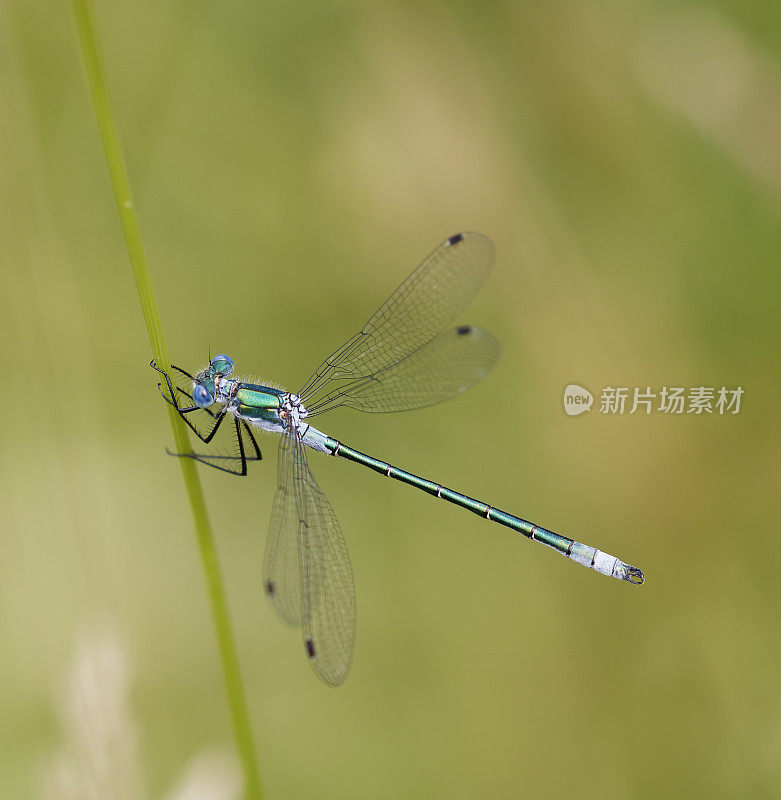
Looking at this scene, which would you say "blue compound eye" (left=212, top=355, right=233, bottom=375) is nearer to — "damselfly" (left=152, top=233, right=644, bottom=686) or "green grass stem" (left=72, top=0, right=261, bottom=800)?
"damselfly" (left=152, top=233, right=644, bottom=686)

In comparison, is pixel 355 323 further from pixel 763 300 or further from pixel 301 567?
pixel 763 300

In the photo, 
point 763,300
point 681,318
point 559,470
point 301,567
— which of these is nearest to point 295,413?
point 301,567

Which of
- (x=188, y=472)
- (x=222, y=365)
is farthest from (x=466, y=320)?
(x=188, y=472)

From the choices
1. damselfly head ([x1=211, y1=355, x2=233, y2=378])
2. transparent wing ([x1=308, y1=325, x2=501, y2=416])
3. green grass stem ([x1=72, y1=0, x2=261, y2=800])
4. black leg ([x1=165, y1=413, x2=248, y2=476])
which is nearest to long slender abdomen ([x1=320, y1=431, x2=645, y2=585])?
transparent wing ([x1=308, y1=325, x2=501, y2=416])

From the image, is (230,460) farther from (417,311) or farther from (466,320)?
(466,320)

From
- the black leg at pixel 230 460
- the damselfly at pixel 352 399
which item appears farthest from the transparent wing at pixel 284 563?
the black leg at pixel 230 460
